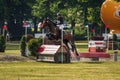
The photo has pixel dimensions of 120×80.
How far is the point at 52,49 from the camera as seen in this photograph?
31562 mm

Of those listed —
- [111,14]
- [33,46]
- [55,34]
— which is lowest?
[33,46]

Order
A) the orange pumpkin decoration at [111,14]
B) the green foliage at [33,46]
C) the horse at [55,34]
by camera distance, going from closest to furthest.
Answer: the green foliage at [33,46], the horse at [55,34], the orange pumpkin decoration at [111,14]

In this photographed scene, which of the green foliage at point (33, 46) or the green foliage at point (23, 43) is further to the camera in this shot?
the green foliage at point (23, 43)

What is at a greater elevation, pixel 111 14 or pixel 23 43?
pixel 111 14

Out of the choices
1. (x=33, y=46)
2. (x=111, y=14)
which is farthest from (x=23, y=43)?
(x=111, y=14)

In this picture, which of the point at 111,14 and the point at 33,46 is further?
the point at 111,14

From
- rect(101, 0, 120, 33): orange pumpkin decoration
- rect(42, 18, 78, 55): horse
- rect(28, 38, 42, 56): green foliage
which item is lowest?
rect(28, 38, 42, 56): green foliage

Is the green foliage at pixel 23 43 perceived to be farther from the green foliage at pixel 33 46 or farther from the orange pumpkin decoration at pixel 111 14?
the orange pumpkin decoration at pixel 111 14

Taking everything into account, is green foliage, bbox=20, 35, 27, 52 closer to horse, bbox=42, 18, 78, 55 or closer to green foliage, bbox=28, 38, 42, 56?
green foliage, bbox=28, 38, 42, 56

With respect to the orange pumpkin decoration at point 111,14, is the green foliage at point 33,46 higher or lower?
lower

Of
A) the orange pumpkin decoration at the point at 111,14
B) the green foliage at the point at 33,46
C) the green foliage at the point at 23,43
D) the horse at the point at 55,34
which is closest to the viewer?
the green foliage at the point at 33,46

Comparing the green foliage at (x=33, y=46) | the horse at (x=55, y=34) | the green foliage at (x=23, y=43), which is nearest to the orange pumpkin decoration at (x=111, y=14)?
the horse at (x=55, y=34)

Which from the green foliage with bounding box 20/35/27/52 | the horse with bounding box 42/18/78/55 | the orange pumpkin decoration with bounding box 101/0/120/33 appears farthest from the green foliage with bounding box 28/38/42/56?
the orange pumpkin decoration with bounding box 101/0/120/33

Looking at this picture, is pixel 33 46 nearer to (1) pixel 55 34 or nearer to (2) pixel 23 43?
(2) pixel 23 43
